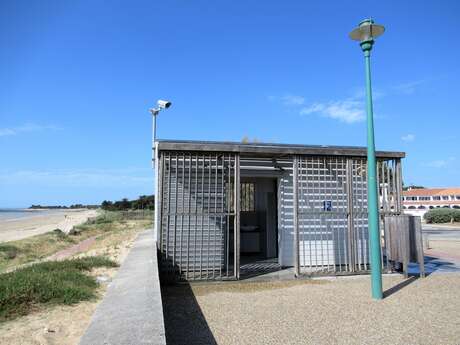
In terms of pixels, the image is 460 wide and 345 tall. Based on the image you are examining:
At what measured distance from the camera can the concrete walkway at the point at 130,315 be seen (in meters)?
2.76

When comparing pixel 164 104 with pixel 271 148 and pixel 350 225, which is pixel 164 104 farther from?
pixel 350 225

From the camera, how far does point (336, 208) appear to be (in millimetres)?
8938

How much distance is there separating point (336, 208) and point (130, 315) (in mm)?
6526

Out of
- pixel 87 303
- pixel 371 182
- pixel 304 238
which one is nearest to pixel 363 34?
pixel 371 182

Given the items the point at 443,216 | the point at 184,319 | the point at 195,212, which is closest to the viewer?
the point at 184,319

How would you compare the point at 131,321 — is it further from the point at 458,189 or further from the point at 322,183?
the point at 458,189

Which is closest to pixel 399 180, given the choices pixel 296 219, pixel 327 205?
pixel 327 205

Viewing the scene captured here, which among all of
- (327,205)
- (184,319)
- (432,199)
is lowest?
(184,319)

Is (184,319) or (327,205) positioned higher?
(327,205)

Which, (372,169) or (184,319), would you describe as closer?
(184,319)

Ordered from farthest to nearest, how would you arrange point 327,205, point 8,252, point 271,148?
point 8,252 → point 327,205 → point 271,148

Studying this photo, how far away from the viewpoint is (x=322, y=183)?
9.16 meters

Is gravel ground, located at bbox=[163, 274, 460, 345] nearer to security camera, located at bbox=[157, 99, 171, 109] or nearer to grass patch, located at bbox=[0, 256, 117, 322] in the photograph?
grass patch, located at bbox=[0, 256, 117, 322]

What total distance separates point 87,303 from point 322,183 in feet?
18.8
